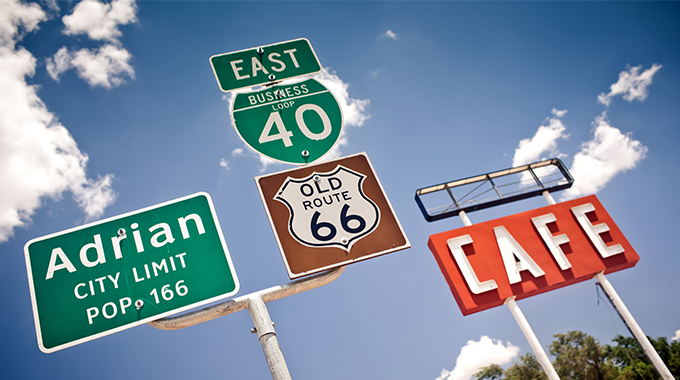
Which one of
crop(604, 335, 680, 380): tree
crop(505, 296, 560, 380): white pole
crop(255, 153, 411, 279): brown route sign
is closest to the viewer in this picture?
crop(255, 153, 411, 279): brown route sign

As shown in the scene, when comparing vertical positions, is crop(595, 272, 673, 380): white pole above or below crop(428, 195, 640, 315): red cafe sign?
below

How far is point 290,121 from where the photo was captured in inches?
148

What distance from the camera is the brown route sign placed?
9.29 feet

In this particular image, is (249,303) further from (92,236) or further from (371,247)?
(92,236)

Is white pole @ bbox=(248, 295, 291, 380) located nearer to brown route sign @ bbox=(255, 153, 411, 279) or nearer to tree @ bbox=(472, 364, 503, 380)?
brown route sign @ bbox=(255, 153, 411, 279)

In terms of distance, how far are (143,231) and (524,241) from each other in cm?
1126

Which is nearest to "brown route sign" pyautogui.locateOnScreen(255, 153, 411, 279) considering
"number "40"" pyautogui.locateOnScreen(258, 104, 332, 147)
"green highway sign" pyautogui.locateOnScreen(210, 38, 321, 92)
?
"number "40"" pyautogui.locateOnScreen(258, 104, 332, 147)

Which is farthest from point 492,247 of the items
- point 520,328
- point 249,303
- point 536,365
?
point 536,365

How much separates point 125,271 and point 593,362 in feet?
133

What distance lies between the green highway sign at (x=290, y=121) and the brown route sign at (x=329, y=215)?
31cm

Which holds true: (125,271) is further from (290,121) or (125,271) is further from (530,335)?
(530,335)

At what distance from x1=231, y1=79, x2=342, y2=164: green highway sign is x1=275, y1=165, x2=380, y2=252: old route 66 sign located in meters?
0.35

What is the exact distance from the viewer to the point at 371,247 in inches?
114

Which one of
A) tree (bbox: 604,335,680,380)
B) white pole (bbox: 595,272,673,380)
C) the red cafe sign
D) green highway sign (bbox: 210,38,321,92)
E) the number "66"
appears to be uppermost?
green highway sign (bbox: 210,38,321,92)
